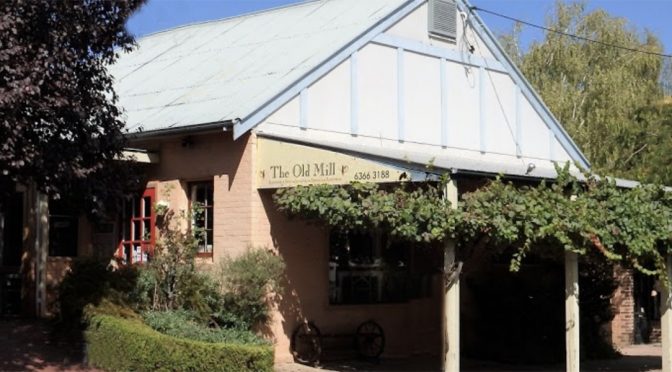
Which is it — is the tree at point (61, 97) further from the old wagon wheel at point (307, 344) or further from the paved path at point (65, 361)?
the old wagon wheel at point (307, 344)

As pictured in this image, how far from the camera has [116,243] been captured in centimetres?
1633

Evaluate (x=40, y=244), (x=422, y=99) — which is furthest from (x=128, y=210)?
(x=422, y=99)

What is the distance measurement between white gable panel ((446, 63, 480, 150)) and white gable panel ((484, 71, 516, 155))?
0.35 m

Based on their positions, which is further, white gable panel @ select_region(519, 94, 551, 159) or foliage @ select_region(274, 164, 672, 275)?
white gable panel @ select_region(519, 94, 551, 159)

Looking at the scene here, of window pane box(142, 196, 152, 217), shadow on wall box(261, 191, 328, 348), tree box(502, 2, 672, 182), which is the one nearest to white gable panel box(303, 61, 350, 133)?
shadow on wall box(261, 191, 328, 348)

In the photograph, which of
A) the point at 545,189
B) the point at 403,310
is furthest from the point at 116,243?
the point at 545,189

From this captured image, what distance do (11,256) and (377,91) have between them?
278 inches

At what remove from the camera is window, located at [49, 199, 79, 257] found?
16.3 metres

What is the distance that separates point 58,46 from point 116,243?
22.4ft

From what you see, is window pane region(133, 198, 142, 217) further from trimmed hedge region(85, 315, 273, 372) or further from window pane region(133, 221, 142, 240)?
trimmed hedge region(85, 315, 273, 372)

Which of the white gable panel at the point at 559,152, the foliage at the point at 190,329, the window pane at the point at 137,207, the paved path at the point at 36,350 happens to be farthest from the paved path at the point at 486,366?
the white gable panel at the point at 559,152

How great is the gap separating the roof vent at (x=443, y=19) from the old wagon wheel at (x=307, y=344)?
6245 millimetres

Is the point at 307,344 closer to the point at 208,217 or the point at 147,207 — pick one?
the point at 208,217

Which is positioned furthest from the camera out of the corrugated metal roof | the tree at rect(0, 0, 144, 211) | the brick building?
the corrugated metal roof
